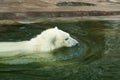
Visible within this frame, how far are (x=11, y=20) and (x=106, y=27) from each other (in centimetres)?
250

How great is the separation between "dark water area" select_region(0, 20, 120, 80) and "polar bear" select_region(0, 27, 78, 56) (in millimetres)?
139

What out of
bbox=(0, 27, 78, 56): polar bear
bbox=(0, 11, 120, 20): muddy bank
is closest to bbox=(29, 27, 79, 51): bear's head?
bbox=(0, 27, 78, 56): polar bear

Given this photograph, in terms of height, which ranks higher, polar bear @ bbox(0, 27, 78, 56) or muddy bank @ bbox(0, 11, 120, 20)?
polar bear @ bbox(0, 27, 78, 56)

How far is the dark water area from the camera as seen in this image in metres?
7.46

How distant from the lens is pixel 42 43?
8.64 metres

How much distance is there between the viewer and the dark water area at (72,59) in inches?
294

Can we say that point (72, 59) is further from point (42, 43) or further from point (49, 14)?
point (49, 14)

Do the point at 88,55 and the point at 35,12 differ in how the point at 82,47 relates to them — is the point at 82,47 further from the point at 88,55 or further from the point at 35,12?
the point at 35,12

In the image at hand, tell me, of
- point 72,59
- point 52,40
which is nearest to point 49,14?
point 52,40

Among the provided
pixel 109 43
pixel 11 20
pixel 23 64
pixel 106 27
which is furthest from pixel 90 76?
pixel 11 20

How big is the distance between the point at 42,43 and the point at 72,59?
72 centimetres

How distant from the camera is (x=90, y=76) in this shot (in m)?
7.43

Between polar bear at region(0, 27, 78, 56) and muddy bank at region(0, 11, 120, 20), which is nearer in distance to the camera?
polar bear at region(0, 27, 78, 56)

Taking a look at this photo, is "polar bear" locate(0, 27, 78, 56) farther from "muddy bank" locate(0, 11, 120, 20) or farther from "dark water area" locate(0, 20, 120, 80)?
"muddy bank" locate(0, 11, 120, 20)
